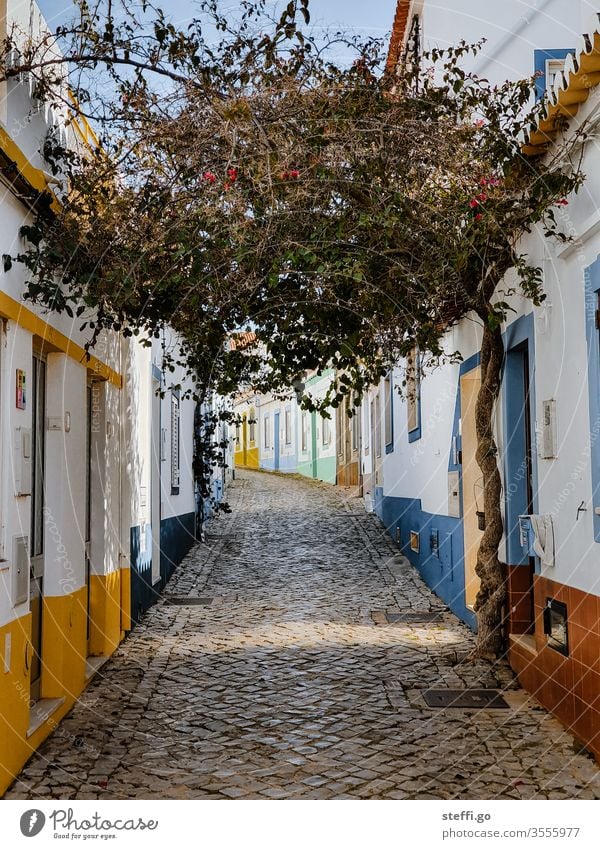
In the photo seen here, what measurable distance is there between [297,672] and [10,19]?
5356 mm

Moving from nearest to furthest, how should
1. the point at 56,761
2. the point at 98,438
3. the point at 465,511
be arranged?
the point at 56,761
the point at 98,438
the point at 465,511

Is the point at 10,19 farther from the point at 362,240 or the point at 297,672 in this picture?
the point at 297,672

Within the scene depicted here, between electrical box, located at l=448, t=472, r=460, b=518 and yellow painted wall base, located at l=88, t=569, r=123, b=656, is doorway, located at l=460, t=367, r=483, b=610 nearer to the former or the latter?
electrical box, located at l=448, t=472, r=460, b=518

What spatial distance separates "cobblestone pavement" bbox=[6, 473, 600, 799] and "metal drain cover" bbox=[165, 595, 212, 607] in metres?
0.21

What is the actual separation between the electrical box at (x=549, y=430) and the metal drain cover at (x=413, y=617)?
3955 millimetres

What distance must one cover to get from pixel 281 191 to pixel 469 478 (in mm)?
4775

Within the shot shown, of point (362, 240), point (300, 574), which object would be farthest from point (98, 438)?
point (300, 574)

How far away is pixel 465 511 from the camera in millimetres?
10164

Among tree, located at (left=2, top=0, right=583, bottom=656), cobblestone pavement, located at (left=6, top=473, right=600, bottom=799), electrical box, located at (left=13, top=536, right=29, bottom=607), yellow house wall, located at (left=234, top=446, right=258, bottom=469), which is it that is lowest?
cobblestone pavement, located at (left=6, top=473, right=600, bottom=799)

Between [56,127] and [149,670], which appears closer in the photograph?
[56,127]

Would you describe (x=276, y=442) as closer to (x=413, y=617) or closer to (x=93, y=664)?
(x=413, y=617)

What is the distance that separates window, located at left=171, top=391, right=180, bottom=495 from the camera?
45.3 ft

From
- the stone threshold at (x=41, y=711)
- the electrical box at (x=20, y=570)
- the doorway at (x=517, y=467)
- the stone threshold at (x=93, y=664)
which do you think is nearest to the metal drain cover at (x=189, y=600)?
the stone threshold at (x=93, y=664)
